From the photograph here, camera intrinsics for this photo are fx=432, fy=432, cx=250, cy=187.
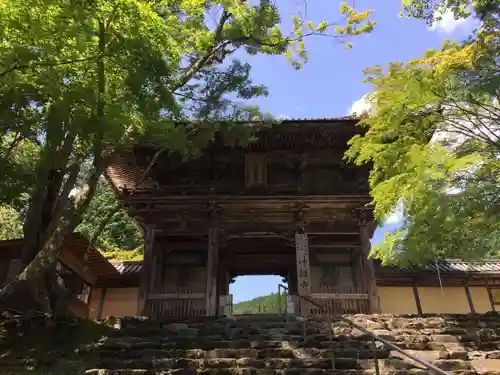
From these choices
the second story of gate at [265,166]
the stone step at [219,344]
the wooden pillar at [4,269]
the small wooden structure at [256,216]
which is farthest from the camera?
the second story of gate at [265,166]

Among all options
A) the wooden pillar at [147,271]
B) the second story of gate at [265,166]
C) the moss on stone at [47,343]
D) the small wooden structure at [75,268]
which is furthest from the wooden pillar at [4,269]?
the second story of gate at [265,166]

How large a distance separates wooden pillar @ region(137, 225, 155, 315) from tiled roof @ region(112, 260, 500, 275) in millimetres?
4024

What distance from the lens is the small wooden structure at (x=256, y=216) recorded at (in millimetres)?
13484

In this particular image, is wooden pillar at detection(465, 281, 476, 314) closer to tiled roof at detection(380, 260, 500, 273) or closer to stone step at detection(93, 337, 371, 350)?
tiled roof at detection(380, 260, 500, 273)

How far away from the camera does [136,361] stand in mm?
7480

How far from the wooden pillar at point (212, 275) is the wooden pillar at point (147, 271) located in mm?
1946

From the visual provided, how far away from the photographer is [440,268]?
18094mm

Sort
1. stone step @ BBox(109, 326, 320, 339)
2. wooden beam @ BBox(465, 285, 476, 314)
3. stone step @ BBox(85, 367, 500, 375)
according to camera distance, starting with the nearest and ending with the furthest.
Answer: stone step @ BBox(85, 367, 500, 375), stone step @ BBox(109, 326, 320, 339), wooden beam @ BBox(465, 285, 476, 314)

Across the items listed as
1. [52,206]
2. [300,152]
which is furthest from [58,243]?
[300,152]

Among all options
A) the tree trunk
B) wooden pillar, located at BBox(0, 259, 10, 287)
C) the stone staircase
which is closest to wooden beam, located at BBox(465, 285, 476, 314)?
A: the stone staircase

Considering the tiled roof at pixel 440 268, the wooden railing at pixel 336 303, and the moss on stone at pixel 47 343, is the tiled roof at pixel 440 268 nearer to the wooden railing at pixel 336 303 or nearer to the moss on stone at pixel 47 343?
the wooden railing at pixel 336 303

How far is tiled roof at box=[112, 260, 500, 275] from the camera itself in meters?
17.7

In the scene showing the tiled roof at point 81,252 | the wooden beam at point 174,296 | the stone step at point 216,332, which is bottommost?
the stone step at point 216,332

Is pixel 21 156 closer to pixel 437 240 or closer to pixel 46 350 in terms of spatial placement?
pixel 46 350
